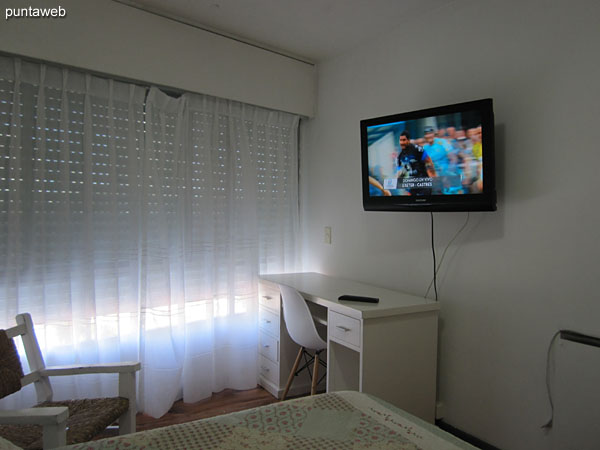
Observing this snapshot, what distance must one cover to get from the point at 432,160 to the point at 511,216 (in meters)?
0.49

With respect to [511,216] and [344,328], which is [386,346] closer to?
[344,328]

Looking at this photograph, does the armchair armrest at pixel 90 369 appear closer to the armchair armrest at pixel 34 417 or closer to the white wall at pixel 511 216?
the armchair armrest at pixel 34 417

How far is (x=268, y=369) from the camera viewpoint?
2.86 meters

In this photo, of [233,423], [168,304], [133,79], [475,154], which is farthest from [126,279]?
[475,154]

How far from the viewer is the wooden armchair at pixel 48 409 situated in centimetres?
131

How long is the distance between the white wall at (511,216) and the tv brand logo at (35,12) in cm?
200

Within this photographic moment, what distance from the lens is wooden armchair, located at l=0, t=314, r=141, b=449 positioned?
1.31 meters

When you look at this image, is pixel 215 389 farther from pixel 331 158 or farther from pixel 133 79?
pixel 133 79

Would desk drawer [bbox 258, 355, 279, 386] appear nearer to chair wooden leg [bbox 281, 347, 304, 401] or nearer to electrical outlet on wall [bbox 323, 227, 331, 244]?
chair wooden leg [bbox 281, 347, 304, 401]

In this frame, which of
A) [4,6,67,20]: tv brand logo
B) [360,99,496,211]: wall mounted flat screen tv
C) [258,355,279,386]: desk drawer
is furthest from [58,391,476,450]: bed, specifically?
[4,6,67,20]: tv brand logo

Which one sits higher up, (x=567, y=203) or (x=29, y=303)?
(x=567, y=203)

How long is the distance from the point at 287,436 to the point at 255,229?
6.63 feet

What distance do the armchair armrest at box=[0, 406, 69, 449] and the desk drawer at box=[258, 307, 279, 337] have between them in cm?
156

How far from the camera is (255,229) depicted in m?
3.00
